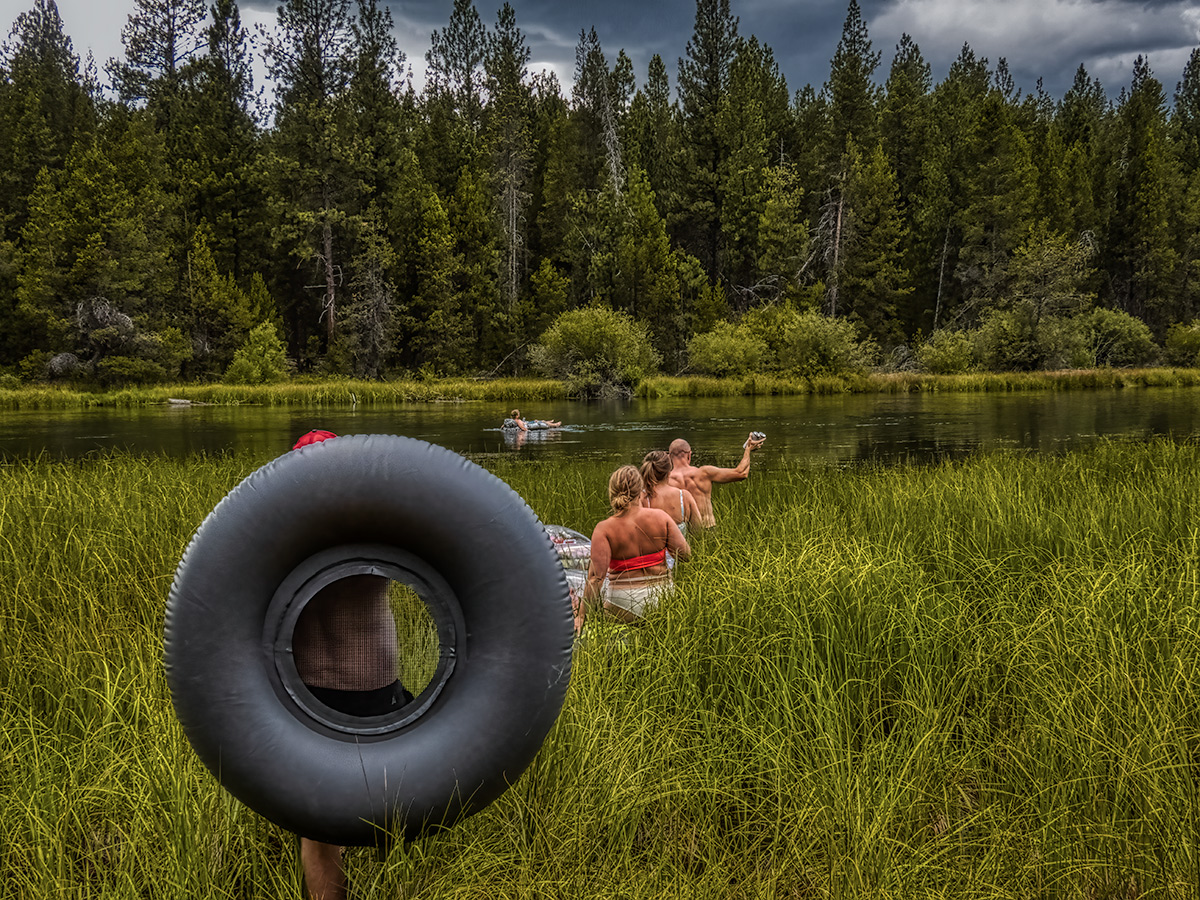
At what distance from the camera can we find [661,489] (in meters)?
5.46

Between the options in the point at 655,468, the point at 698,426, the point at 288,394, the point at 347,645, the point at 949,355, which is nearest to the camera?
the point at 347,645

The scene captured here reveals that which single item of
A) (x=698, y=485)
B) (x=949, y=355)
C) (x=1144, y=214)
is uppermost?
(x=1144, y=214)

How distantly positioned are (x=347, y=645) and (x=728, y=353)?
106 feet

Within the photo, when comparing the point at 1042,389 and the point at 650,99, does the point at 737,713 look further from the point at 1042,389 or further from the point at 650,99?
the point at 650,99

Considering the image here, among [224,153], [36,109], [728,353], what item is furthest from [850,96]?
[36,109]

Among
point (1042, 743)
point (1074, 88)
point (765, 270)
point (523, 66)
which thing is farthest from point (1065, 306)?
point (1042, 743)

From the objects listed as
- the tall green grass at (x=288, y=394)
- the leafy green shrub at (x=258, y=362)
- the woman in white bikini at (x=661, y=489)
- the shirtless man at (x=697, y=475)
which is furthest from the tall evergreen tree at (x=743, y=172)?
the woman in white bikini at (x=661, y=489)

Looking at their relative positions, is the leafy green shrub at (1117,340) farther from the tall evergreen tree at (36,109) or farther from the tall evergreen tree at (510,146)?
the tall evergreen tree at (36,109)

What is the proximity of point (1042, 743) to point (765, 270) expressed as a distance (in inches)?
1634

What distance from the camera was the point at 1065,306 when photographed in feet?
123

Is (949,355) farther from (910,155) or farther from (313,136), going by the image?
(313,136)

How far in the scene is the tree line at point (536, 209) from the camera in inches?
1355

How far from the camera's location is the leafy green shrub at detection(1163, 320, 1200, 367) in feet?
123

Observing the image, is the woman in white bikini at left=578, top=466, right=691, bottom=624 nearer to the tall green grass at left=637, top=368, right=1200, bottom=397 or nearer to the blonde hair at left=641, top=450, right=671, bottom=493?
the blonde hair at left=641, top=450, right=671, bottom=493
